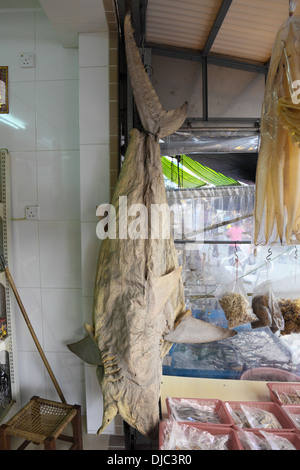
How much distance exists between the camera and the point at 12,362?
186 cm

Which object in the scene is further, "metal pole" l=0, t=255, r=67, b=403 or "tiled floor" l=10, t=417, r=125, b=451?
"metal pole" l=0, t=255, r=67, b=403

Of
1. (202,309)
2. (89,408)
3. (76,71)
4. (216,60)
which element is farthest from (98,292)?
(216,60)

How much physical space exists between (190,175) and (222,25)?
0.94 meters

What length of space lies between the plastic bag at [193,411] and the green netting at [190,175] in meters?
1.44

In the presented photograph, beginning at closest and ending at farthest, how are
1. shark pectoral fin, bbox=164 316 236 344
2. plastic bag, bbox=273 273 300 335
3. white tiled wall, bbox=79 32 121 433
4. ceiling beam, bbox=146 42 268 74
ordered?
shark pectoral fin, bbox=164 316 236 344 → plastic bag, bbox=273 273 300 335 → white tiled wall, bbox=79 32 121 433 → ceiling beam, bbox=146 42 268 74

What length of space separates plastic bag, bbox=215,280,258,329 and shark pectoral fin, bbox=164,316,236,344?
0.13 meters

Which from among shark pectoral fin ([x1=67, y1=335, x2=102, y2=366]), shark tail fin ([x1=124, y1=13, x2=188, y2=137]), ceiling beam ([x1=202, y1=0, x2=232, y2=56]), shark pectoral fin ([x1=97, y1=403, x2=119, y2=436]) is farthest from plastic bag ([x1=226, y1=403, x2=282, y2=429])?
ceiling beam ([x1=202, y1=0, x2=232, y2=56])

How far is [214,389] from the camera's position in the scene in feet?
5.38

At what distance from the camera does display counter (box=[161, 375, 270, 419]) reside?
5.17 ft

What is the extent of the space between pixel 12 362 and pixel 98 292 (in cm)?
111

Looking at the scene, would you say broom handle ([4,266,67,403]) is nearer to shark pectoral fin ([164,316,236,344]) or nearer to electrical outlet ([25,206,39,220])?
electrical outlet ([25,206,39,220])

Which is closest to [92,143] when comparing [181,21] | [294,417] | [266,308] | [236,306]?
[181,21]

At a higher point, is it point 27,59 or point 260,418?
point 27,59

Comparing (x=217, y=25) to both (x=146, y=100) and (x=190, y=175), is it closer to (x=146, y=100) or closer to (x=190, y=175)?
(x=146, y=100)
